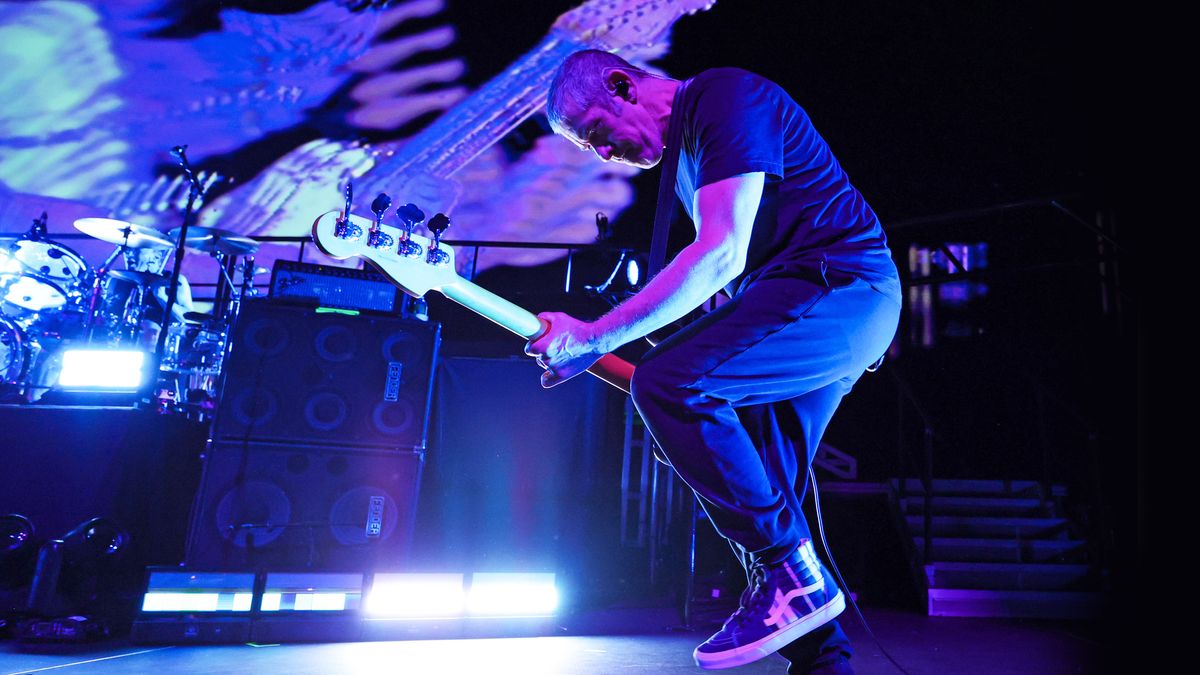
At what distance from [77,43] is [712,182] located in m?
7.90

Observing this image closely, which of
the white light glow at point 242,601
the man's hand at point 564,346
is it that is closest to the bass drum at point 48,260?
the white light glow at point 242,601

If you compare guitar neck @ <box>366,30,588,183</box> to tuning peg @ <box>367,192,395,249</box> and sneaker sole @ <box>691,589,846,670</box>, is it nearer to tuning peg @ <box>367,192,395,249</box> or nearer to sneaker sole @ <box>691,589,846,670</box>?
tuning peg @ <box>367,192,395,249</box>

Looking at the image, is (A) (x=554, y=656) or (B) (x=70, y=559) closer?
(A) (x=554, y=656)

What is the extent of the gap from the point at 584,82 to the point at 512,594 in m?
2.95

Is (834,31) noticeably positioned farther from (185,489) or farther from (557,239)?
(185,489)

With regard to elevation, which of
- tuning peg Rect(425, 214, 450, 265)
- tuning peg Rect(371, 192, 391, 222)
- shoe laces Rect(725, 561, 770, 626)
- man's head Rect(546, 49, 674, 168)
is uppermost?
man's head Rect(546, 49, 674, 168)

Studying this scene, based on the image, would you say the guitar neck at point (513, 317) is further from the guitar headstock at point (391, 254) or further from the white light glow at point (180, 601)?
the white light glow at point (180, 601)

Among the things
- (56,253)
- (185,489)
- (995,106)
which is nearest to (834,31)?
(995,106)

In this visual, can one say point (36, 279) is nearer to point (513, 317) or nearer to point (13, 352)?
point (13, 352)

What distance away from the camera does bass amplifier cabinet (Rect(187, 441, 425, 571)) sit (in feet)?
13.2

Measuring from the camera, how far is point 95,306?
5906 millimetres

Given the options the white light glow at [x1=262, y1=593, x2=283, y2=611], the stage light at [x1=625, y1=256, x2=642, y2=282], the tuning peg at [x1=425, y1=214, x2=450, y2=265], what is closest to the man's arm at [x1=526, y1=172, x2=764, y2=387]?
the tuning peg at [x1=425, y1=214, x2=450, y2=265]

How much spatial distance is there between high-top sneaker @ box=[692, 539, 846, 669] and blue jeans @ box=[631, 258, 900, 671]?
0.14ft

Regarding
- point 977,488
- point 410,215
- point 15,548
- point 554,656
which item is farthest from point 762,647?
point 977,488
